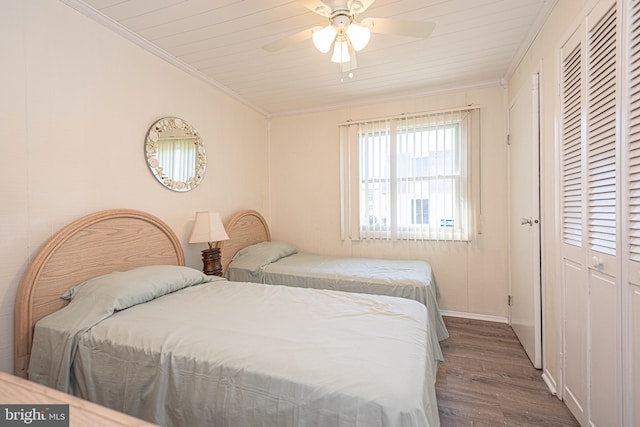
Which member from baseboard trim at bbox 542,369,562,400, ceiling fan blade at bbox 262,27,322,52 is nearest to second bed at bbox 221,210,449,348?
baseboard trim at bbox 542,369,562,400

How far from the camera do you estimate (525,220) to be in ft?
7.38

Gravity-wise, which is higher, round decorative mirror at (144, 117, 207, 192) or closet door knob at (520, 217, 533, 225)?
round decorative mirror at (144, 117, 207, 192)

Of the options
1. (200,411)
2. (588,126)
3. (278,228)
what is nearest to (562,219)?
(588,126)

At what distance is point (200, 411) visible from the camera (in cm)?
109

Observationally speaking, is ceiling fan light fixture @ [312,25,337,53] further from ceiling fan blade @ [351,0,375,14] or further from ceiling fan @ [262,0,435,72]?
ceiling fan blade @ [351,0,375,14]

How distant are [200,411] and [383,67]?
2843mm

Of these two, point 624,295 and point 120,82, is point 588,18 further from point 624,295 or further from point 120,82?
point 120,82

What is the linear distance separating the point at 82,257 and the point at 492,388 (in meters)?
2.81

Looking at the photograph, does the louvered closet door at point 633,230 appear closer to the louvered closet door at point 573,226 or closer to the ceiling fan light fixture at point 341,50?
the louvered closet door at point 573,226

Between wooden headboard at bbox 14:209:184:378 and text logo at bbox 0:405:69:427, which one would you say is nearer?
text logo at bbox 0:405:69:427

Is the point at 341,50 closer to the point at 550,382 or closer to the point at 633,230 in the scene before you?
the point at 633,230

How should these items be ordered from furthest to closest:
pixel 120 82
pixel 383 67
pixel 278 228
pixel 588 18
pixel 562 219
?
pixel 278 228, pixel 383 67, pixel 120 82, pixel 562 219, pixel 588 18

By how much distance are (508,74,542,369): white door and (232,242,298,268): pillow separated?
231 cm

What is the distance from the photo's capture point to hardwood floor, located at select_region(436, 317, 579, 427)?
1623 mm
